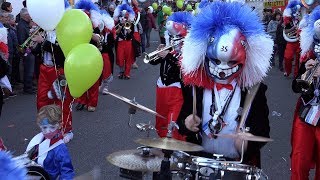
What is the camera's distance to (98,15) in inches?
336

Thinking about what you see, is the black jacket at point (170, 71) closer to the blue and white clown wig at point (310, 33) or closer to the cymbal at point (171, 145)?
the blue and white clown wig at point (310, 33)

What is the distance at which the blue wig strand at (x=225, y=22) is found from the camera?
352 cm

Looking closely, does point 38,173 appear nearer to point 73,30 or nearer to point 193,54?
point 193,54

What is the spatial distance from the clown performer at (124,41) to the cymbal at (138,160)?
921 cm

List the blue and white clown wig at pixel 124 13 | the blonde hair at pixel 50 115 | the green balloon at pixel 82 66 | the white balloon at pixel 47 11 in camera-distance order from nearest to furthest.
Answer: the blonde hair at pixel 50 115 → the green balloon at pixel 82 66 → the white balloon at pixel 47 11 → the blue and white clown wig at pixel 124 13

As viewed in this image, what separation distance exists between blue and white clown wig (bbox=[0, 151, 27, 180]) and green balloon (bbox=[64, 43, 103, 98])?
2670mm

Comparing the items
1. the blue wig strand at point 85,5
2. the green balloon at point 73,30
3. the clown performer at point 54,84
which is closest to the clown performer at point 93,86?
the blue wig strand at point 85,5

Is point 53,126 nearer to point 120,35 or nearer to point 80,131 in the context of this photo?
point 80,131

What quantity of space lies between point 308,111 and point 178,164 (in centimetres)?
149

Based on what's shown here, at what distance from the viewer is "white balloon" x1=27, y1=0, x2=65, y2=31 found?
15.7 feet

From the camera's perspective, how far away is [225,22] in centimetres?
353

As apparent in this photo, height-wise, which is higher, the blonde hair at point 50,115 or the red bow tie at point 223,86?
the red bow tie at point 223,86

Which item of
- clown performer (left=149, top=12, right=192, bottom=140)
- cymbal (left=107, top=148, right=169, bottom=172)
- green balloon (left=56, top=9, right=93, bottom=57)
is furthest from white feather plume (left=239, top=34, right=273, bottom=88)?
clown performer (left=149, top=12, right=192, bottom=140)

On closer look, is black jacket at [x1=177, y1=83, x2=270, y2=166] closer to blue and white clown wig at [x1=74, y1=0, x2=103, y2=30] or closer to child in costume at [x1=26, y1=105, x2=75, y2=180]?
child in costume at [x1=26, y1=105, x2=75, y2=180]
